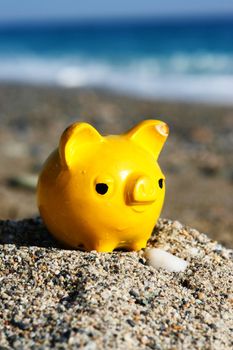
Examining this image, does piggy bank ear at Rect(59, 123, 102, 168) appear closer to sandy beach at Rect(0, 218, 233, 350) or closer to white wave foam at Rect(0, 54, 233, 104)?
sandy beach at Rect(0, 218, 233, 350)

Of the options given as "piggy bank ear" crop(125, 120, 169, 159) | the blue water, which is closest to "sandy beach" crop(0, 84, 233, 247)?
the blue water

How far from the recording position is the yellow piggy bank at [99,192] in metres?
3.73

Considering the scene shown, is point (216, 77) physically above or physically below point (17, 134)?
above

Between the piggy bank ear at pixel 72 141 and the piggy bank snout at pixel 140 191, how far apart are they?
366 mm

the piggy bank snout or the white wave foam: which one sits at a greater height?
the white wave foam

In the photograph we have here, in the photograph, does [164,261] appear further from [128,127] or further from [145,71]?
[145,71]

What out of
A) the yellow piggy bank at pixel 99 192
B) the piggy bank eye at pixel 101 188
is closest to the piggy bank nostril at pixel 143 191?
the yellow piggy bank at pixel 99 192

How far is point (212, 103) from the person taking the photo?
1363 centimetres

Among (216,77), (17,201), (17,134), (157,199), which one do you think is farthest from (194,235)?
(216,77)

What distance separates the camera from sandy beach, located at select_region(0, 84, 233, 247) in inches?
280

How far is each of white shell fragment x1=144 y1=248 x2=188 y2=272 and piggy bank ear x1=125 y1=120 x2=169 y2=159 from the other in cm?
62

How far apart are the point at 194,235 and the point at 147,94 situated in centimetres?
1110

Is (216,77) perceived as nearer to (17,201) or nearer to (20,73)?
(20,73)

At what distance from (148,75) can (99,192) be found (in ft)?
51.5
